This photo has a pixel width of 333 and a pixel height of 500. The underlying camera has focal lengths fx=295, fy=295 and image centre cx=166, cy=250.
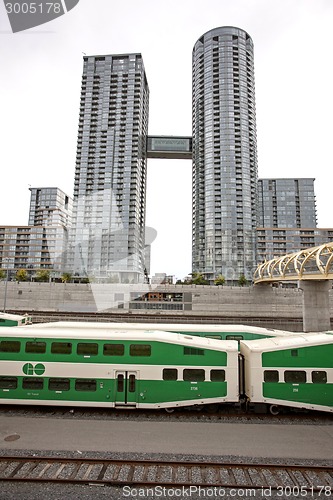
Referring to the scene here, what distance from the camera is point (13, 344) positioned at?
13.8 m

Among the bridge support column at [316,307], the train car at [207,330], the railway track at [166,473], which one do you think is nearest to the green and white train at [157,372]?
the railway track at [166,473]

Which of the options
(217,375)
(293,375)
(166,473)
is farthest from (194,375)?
(166,473)

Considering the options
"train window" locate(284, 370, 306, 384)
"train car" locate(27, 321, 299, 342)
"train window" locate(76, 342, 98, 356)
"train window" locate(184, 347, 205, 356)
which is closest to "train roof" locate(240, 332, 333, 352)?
"train window" locate(284, 370, 306, 384)

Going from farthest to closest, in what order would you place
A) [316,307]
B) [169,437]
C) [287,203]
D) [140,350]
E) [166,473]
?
1. [287,203]
2. [316,307]
3. [140,350]
4. [169,437]
5. [166,473]

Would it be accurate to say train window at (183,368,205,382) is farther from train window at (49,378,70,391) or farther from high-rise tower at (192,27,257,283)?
high-rise tower at (192,27,257,283)

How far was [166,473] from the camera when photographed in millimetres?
8969

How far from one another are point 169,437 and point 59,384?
18.4ft

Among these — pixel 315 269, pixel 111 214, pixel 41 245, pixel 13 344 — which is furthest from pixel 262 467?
pixel 41 245

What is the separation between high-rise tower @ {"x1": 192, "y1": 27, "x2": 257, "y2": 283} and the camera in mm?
102438

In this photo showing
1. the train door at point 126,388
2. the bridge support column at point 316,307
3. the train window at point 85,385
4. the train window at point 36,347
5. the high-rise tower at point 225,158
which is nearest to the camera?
the train door at point 126,388

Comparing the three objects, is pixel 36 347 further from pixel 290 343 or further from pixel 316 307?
pixel 316 307

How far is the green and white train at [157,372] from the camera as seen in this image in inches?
520

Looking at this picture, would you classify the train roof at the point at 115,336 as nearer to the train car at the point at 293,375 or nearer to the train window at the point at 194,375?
the train window at the point at 194,375

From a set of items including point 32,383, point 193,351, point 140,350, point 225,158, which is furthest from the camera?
point 225,158
